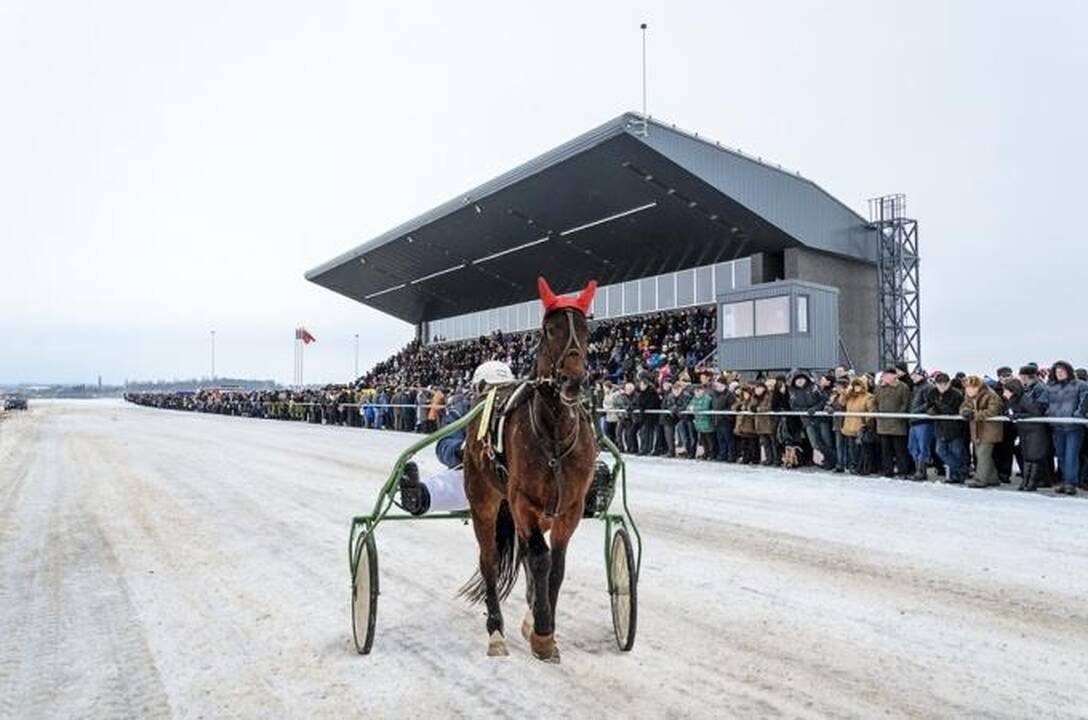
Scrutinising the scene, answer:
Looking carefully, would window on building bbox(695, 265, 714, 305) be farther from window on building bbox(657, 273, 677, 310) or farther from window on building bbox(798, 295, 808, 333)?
window on building bbox(798, 295, 808, 333)

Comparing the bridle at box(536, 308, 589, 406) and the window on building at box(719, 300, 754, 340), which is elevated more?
the window on building at box(719, 300, 754, 340)

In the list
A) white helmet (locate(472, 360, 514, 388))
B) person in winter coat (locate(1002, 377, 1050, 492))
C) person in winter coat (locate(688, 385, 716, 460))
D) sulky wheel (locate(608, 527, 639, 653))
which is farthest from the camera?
person in winter coat (locate(688, 385, 716, 460))

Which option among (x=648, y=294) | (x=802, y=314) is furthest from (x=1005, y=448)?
(x=648, y=294)

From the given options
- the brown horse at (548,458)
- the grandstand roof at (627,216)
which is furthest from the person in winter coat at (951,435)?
the grandstand roof at (627,216)

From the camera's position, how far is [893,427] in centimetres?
1185

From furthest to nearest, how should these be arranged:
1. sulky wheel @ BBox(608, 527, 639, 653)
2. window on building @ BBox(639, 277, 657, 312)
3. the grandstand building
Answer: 1. window on building @ BBox(639, 277, 657, 312)
2. the grandstand building
3. sulky wheel @ BBox(608, 527, 639, 653)

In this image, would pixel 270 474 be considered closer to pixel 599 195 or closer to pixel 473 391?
pixel 473 391

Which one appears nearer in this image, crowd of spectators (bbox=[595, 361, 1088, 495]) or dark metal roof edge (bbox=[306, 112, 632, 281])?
crowd of spectators (bbox=[595, 361, 1088, 495])

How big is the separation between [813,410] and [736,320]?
1191cm

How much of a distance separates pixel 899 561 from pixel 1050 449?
558 centimetres

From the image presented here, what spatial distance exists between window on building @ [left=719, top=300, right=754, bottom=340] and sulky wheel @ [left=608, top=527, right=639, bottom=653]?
20.8 m

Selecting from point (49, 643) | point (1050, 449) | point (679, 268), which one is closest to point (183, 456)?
point (49, 643)

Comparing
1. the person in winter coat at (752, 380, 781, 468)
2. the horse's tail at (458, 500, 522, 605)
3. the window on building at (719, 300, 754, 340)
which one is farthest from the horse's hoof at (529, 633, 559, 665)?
the window on building at (719, 300, 754, 340)

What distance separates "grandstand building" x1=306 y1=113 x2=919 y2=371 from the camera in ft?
77.6
